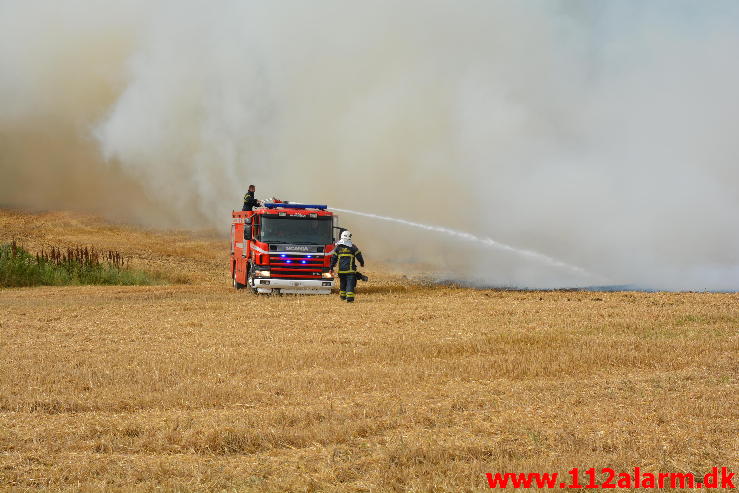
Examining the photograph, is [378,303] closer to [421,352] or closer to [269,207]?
[269,207]

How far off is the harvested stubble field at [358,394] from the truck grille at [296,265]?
3.96 meters

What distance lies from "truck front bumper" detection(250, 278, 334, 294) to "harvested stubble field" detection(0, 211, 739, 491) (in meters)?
3.73

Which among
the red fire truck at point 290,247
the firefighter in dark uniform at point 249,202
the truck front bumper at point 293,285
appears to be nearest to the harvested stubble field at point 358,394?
the truck front bumper at point 293,285

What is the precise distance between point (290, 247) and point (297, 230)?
1.83 ft

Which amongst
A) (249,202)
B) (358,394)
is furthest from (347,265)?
(358,394)

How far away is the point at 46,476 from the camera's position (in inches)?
238

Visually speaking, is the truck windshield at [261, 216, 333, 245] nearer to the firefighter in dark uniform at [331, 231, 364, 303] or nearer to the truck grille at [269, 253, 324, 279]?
the truck grille at [269, 253, 324, 279]

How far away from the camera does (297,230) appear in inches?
866

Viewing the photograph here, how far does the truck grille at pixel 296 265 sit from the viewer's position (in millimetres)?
21625

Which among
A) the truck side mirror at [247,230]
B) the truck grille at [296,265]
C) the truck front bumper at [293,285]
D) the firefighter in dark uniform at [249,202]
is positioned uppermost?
the firefighter in dark uniform at [249,202]

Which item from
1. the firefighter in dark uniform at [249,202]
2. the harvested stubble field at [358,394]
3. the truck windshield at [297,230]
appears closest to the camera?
the harvested stubble field at [358,394]

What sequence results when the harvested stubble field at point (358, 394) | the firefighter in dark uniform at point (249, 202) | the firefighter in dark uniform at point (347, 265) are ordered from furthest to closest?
the firefighter in dark uniform at point (249, 202) < the firefighter in dark uniform at point (347, 265) < the harvested stubble field at point (358, 394)

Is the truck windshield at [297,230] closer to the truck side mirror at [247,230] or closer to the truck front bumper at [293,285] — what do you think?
the truck side mirror at [247,230]

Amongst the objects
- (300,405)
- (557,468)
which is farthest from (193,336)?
(557,468)
